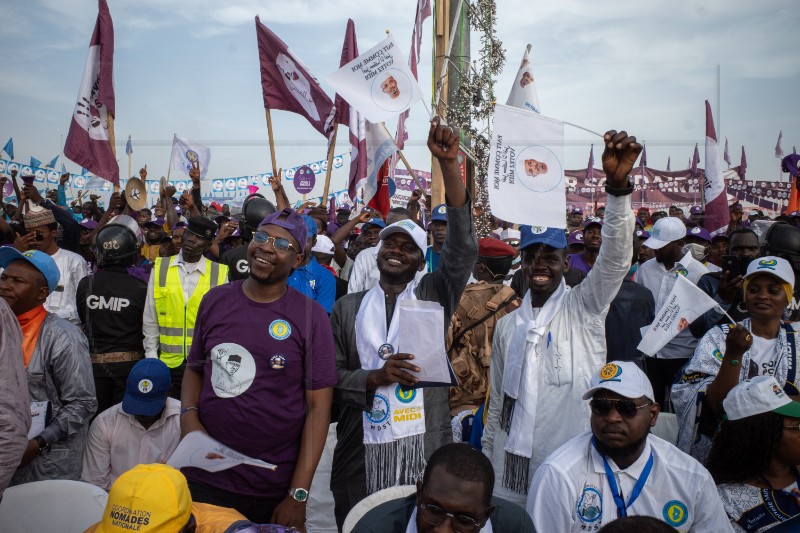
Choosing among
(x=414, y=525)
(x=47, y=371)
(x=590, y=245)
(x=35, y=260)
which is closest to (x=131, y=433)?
(x=47, y=371)

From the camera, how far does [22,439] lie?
2.31 m

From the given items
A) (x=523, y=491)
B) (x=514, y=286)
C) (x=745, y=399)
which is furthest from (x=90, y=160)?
(x=745, y=399)

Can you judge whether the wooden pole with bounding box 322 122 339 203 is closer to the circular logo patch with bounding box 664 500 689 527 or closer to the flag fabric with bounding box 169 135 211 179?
the flag fabric with bounding box 169 135 211 179

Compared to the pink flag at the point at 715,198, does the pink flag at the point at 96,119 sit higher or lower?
higher

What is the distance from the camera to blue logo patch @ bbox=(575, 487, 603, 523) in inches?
103

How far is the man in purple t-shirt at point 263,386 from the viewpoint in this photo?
271cm

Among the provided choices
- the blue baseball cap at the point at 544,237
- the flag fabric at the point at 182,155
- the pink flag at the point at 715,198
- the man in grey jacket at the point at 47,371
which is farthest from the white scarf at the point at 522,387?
the flag fabric at the point at 182,155

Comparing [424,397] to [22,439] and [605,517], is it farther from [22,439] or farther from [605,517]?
[22,439]

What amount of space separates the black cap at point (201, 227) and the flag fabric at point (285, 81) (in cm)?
278

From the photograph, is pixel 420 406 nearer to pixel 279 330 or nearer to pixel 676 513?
pixel 279 330

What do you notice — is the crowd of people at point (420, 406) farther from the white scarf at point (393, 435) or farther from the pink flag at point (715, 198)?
the pink flag at point (715, 198)

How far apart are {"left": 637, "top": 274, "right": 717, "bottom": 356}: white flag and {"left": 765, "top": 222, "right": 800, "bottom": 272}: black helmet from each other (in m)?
1.29

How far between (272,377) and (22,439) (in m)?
0.92

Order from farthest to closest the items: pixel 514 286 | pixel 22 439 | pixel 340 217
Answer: pixel 340 217, pixel 514 286, pixel 22 439
